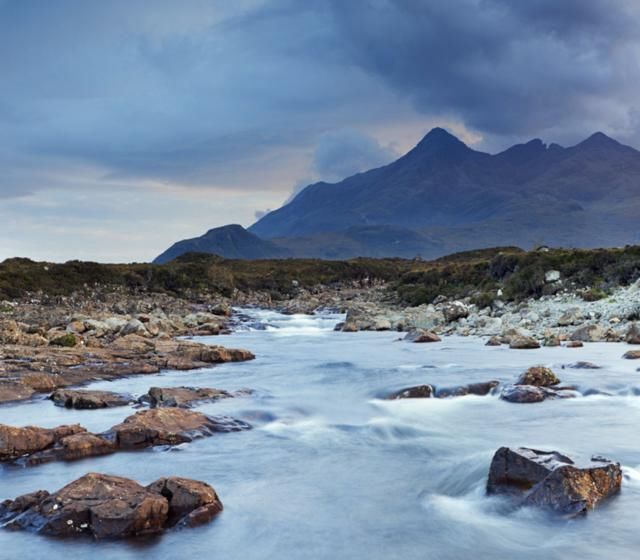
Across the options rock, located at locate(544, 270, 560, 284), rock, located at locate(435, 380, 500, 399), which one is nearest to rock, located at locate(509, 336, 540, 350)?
rock, located at locate(435, 380, 500, 399)

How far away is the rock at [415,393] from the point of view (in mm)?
14703

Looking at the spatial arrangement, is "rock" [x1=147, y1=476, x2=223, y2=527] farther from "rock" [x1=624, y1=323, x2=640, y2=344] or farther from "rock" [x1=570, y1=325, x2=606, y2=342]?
"rock" [x1=570, y1=325, x2=606, y2=342]

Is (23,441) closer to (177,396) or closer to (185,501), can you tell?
(185,501)

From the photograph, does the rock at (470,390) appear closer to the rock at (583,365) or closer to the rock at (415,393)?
the rock at (415,393)

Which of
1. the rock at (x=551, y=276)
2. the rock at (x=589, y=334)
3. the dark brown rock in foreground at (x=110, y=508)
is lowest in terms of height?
the dark brown rock in foreground at (x=110, y=508)

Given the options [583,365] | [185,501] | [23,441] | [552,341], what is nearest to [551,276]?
[552,341]

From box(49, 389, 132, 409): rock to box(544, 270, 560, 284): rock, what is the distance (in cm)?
2667

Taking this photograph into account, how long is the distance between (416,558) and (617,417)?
24.5 feet

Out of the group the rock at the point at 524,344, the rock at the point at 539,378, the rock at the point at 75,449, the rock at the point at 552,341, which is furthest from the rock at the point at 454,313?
the rock at the point at 75,449

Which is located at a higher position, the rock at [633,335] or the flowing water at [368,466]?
the rock at [633,335]

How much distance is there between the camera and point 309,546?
6.70 metres

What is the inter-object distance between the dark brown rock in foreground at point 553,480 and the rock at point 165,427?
5.12 meters

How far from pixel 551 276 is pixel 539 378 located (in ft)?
70.1

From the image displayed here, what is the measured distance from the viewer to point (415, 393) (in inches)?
581
